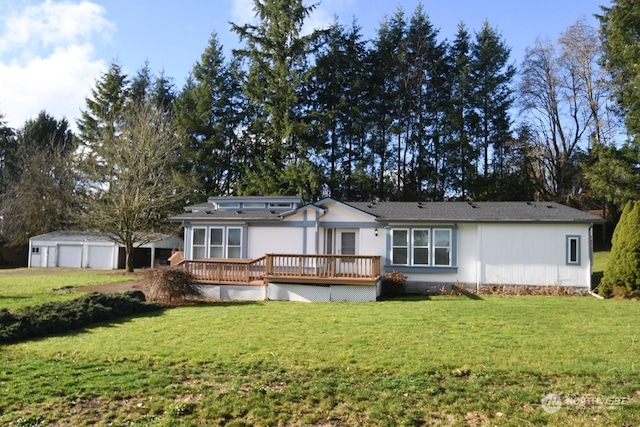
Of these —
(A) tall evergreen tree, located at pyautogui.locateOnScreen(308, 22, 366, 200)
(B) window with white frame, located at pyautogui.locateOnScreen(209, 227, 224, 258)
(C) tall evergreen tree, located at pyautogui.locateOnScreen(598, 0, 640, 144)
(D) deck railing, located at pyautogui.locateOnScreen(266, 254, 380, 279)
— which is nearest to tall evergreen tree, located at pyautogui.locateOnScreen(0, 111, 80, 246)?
(A) tall evergreen tree, located at pyautogui.locateOnScreen(308, 22, 366, 200)

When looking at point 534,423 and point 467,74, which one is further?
point 467,74

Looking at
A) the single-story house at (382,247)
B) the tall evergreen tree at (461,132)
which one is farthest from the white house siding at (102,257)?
the tall evergreen tree at (461,132)

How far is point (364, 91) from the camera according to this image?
117 feet

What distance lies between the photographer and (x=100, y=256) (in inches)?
1309

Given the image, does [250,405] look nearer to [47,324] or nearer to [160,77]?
[47,324]

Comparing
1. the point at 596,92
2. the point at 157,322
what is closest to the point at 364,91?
the point at 596,92

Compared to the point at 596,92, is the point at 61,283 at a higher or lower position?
lower

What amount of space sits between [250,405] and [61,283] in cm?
1838

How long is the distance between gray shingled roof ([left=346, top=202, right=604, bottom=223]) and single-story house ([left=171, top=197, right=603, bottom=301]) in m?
0.04

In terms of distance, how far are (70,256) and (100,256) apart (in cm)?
254

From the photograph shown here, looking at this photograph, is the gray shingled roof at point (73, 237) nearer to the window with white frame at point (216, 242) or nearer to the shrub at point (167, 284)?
the window with white frame at point (216, 242)

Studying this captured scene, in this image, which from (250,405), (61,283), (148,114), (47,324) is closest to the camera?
(250,405)

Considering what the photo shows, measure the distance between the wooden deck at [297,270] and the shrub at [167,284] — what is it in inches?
56.3

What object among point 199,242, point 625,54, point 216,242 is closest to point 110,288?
point 199,242
